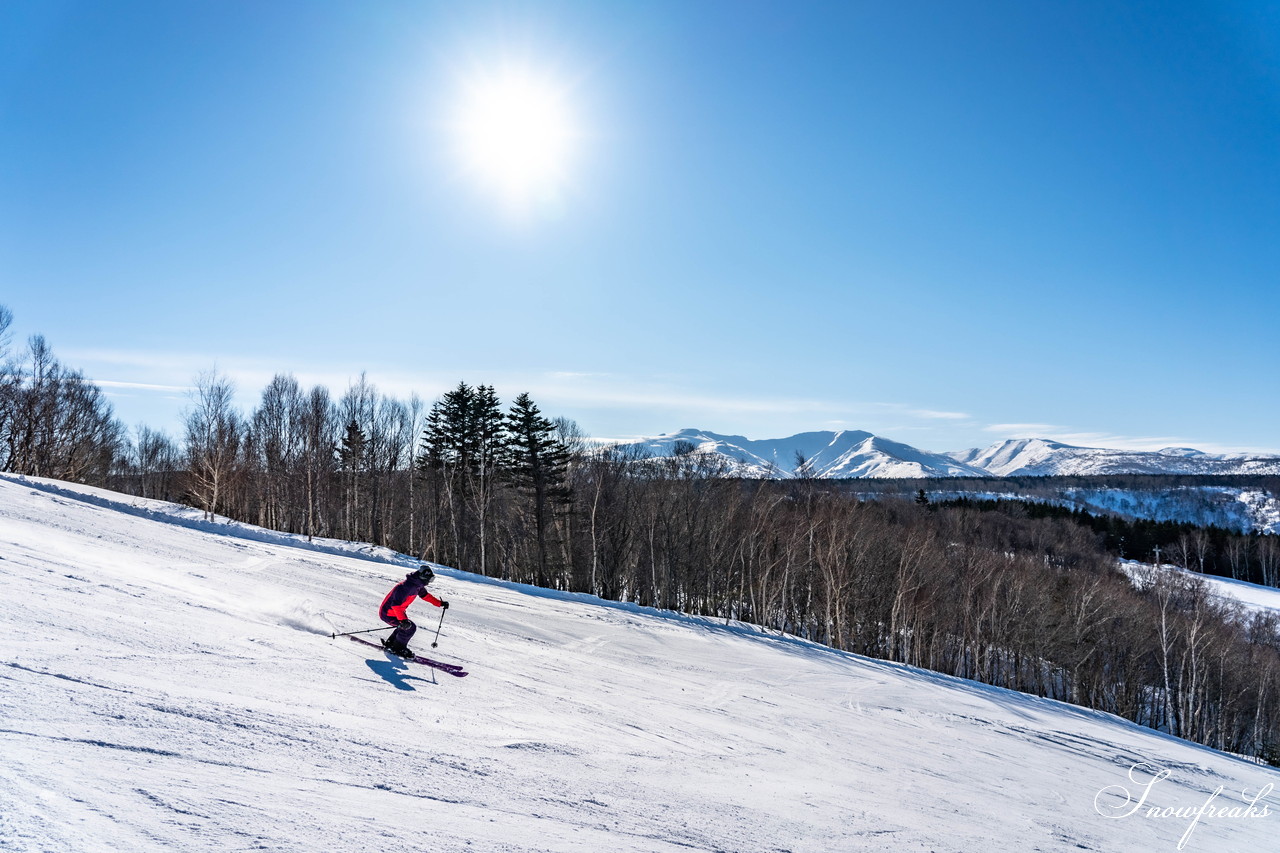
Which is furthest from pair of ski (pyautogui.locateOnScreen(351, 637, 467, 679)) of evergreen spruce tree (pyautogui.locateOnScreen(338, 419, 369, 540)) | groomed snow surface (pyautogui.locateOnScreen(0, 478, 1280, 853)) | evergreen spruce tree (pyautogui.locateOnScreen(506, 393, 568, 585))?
evergreen spruce tree (pyautogui.locateOnScreen(338, 419, 369, 540))

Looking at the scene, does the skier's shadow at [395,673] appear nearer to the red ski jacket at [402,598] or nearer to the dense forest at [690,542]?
the red ski jacket at [402,598]

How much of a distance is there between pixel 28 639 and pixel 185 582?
5428mm

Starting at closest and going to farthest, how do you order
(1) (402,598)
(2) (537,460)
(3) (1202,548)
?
(1) (402,598)
(2) (537,460)
(3) (1202,548)

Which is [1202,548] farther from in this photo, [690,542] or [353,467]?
[353,467]

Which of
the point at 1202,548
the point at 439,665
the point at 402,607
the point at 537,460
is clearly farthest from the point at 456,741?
the point at 1202,548

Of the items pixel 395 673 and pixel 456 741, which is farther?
pixel 395 673

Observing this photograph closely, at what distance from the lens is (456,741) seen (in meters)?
6.88

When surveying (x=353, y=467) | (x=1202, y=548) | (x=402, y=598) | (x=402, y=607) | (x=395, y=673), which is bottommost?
(x=1202, y=548)

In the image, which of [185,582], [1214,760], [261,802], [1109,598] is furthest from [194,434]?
[1109,598]

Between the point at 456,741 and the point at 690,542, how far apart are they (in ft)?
113

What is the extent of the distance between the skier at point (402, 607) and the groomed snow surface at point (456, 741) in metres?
0.48

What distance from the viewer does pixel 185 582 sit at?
37.6ft

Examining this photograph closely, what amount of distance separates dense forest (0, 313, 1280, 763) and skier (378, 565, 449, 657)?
28161 mm

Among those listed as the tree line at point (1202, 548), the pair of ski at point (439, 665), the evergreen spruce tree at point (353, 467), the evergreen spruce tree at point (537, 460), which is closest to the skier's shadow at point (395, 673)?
the pair of ski at point (439, 665)
